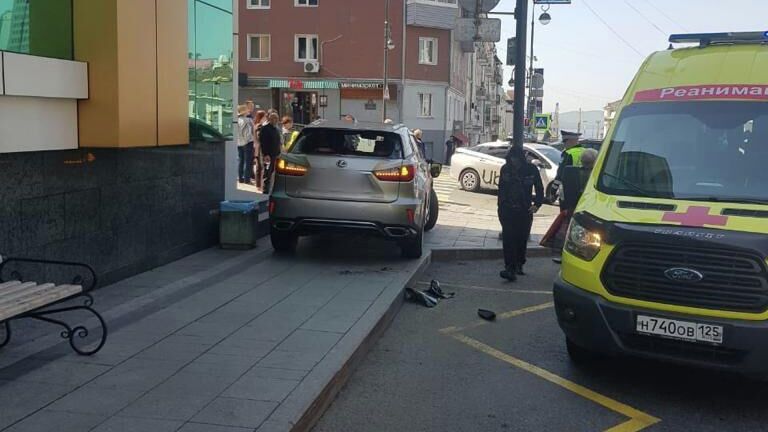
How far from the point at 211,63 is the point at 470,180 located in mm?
12878

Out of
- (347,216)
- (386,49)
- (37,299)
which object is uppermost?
(386,49)

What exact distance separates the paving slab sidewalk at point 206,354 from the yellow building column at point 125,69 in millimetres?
1561

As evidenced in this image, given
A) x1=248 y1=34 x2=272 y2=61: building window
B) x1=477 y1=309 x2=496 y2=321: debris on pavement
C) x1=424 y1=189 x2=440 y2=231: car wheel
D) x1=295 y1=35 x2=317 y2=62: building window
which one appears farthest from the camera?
x1=248 y1=34 x2=272 y2=61: building window

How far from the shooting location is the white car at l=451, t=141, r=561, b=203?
21.0m

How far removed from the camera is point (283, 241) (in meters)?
9.73

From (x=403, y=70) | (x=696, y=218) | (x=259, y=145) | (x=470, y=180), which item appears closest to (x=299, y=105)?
(x=403, y=70)

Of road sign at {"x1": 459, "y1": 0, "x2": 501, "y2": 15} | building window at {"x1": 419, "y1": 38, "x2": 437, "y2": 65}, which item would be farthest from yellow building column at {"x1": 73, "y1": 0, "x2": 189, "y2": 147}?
building window at {"x1": 419, "y1": 38, "x2": 437, "y2": 65}

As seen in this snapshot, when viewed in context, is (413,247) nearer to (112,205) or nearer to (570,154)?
(570,154)

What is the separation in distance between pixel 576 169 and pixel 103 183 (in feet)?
14.8

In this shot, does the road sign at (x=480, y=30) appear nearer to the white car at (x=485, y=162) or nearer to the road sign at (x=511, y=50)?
the road sign at (x=511, y=50)

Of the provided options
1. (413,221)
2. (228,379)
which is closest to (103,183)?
(228,379)

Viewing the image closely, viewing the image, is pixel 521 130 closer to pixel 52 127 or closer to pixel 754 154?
pixel 754 154

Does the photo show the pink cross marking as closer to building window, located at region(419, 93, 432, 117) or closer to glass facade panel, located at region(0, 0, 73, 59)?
glass facade panel, located at region(0, 0, 73, 59)

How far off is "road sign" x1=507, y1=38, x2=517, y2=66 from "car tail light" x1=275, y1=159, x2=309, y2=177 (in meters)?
4.61
